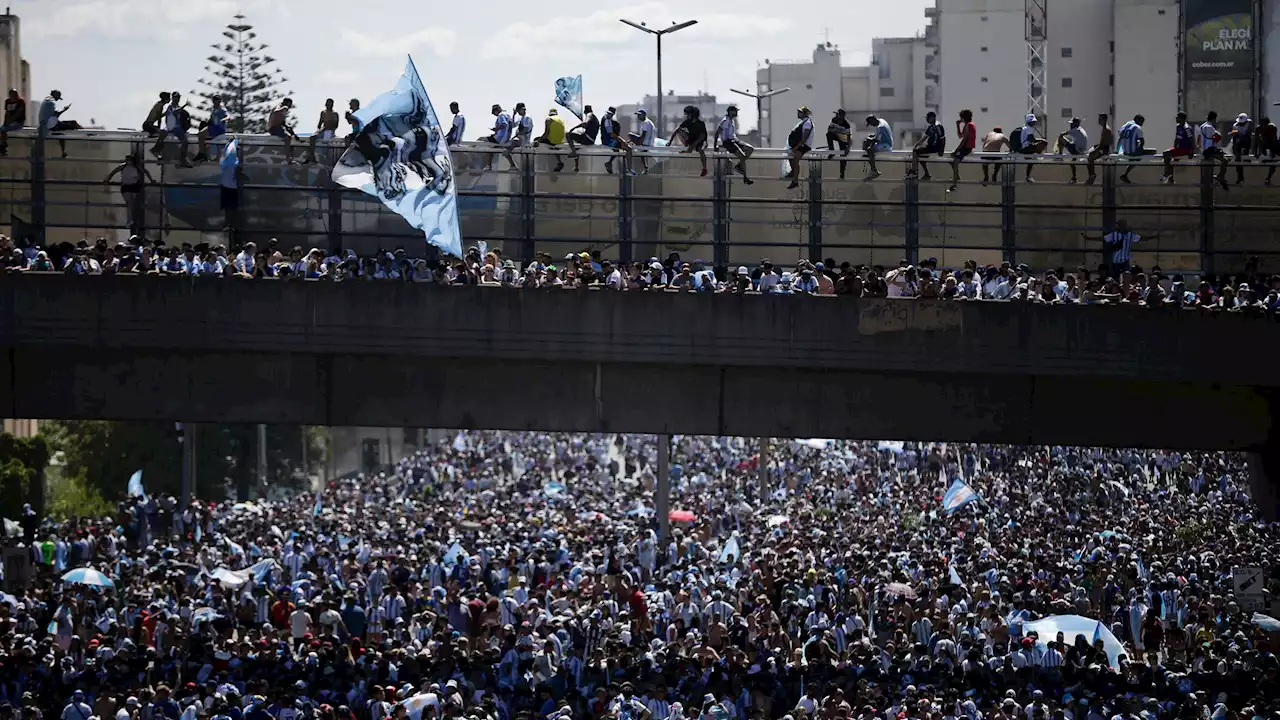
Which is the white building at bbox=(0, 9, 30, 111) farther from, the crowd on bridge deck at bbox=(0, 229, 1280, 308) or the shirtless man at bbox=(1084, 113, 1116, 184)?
the shirtless man at bbox=(1084, 113, 1116, 184)

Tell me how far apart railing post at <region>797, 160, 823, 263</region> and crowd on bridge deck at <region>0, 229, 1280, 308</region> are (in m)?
0.49

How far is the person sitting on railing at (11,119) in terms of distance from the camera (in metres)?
28.0

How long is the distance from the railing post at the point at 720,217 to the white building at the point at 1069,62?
191ft

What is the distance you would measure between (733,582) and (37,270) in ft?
38.1

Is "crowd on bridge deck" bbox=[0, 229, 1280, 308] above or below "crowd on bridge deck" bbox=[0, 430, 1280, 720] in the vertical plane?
above

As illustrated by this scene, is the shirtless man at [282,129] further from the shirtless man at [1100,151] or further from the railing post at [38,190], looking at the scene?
the shirtless man at [1100,151]

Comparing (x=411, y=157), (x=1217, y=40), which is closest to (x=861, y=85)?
(x=1217, y=40)

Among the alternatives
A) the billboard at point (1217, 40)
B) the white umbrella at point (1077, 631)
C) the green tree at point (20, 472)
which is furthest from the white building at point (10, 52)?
the white umbrella at point (1077, 631)

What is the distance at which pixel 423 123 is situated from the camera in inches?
998

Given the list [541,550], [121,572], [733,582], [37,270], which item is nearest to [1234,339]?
[733,582]

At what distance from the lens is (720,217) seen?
90.6ft

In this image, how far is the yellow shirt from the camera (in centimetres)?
2916

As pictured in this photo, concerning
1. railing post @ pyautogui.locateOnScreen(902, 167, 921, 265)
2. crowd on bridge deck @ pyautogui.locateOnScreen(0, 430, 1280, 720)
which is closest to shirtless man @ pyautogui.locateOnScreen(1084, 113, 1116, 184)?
railing post @ pyautogui.locateOnScreen(902, 167, 921, 265)

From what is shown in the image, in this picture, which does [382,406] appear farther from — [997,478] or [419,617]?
[997,478]
